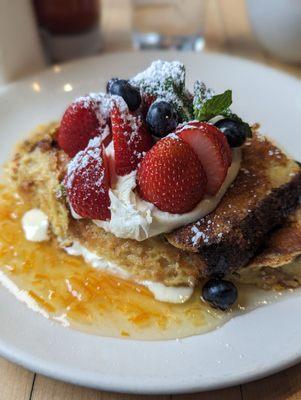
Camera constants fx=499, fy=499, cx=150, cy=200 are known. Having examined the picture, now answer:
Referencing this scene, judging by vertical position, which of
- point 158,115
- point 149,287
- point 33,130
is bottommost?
point 149,287

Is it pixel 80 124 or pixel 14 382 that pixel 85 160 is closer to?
pixel 80 124

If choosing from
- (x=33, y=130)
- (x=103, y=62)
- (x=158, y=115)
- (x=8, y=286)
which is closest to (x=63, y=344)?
(x=8, y=286)

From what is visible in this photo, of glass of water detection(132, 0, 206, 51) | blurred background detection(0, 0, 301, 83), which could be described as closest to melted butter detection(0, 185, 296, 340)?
blurred background detection(0, 0, 301, 83)

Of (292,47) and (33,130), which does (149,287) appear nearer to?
(33,130)

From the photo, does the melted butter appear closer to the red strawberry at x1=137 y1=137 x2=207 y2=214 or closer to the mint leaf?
the red strawberry at x1=137 y1=137 x2=207 y2=214

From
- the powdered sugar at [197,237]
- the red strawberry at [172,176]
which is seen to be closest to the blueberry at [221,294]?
the powdered sugar at [197,237]

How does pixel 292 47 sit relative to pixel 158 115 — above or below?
below
